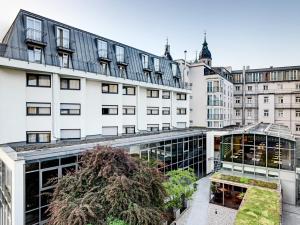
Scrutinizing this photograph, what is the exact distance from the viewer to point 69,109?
18391mm

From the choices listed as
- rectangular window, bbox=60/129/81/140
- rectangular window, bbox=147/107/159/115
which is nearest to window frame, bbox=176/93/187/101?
rectangular window, bbox=147/107/159/115

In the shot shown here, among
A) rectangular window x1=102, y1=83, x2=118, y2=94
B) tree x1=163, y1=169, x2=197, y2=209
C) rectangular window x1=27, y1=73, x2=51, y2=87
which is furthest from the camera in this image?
rectangular window x1=102, y1=83, x2=118, y2=94

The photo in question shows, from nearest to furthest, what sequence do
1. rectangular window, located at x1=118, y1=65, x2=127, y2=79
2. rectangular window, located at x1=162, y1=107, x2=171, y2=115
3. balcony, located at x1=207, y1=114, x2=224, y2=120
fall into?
rectangular window, located at x1=118, y1=65, x2=127, y2=79
rectangular window, located at x1=162, y1=107, x2=171, y2=115
balcony, located at x1=207, y1=114, x2=224, y2=120

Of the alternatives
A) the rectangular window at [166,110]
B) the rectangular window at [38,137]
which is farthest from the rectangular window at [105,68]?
the rectangular window at [166,110]

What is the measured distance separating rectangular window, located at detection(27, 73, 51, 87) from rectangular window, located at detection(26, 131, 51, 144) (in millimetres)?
3692

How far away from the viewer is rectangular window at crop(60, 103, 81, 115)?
18.1m

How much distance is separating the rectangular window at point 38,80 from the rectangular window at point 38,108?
4.91ft

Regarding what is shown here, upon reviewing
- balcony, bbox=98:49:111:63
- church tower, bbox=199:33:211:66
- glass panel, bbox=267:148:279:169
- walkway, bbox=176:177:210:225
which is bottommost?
walkway, bbox=176:177:210:225

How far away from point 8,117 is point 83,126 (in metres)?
5.65

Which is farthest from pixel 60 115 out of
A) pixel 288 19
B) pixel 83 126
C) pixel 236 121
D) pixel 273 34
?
pixel 236 121

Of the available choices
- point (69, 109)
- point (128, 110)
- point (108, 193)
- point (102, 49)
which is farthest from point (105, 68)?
point (108, 193)

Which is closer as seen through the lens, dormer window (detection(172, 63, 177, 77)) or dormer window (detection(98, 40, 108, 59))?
dormer window (detection(98, 40, 108, 59))

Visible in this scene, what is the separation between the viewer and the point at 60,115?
58.7 feet

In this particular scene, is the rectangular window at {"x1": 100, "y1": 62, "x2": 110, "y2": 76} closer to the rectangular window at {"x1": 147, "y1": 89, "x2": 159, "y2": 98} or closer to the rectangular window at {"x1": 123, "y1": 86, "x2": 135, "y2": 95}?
the rectangular window at {"x1": 123, "y1": 86, "x2": 135, "y2": 95}
